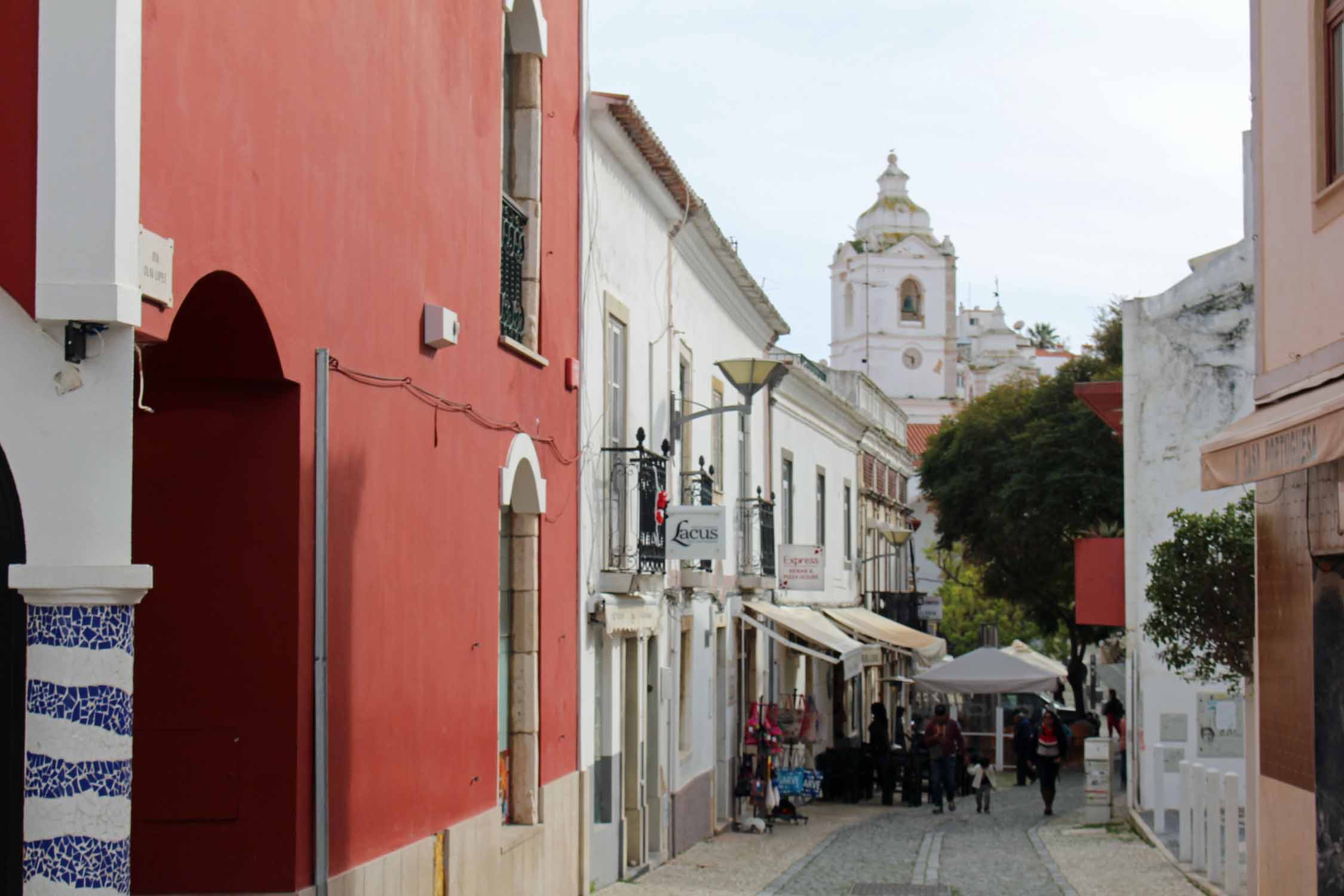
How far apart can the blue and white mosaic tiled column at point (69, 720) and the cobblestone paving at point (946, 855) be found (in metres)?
10.5

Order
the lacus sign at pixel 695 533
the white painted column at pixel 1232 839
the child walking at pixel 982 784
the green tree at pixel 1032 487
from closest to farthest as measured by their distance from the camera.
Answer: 1. the white painted column at pixel 1232 839
2. the lacus sign at pixel 695 533
3. the child walking at pixel 982 784
4. the green tree at pixel 1032 487

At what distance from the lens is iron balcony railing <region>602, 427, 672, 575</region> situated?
15555 mm

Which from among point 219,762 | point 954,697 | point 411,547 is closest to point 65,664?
point 219,762

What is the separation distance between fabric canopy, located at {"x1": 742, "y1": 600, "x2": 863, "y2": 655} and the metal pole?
51.1ft

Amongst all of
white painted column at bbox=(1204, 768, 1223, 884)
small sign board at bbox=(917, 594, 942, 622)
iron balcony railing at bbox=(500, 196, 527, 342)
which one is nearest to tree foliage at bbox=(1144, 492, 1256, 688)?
white painted column at bbox=(1204, 768, 1223, 884)

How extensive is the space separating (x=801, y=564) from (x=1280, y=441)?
15913 millimetres

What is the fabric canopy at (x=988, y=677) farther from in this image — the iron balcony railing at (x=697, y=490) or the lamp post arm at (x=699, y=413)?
the lamp post arm at (x=699, y=413)

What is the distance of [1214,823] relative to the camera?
1534cm

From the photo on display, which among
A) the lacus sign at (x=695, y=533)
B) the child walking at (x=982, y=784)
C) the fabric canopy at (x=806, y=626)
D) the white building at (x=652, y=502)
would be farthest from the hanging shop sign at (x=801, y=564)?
the lacus sign at (x=695, y=533)

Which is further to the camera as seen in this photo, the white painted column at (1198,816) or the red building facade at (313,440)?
the white painted column at (1198,816)

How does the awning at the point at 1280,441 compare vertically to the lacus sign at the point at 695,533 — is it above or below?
above

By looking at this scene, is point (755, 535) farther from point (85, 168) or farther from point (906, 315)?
point (906, 315)

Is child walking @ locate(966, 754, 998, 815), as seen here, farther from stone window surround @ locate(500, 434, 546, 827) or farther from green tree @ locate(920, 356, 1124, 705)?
stone window surround @ locate(500, 434, 546, 827)

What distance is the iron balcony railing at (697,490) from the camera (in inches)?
751
